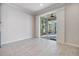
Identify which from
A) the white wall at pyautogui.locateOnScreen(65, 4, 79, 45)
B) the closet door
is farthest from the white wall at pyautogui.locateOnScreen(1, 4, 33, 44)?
the white wall at pyautogui.locateOnScreen(65, 4, 79, 45)

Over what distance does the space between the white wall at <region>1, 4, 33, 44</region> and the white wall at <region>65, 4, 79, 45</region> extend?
4.14 ft

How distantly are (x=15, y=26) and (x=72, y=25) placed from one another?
1883 millimetres

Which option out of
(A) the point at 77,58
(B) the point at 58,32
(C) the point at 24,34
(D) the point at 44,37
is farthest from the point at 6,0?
(D) the point at 44,37

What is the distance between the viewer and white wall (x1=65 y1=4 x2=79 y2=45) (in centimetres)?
258

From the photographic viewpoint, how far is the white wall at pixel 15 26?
227 cm

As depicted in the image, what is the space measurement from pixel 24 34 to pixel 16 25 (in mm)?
402

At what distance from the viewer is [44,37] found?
298 cm

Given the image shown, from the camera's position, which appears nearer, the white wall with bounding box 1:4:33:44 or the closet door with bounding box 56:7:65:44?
the white wall with bounding box 1:4:33:44

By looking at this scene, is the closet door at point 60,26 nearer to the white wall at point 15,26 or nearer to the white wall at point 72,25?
the white wall at point 72,25

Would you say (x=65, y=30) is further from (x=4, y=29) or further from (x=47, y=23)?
(x=4, y=29)

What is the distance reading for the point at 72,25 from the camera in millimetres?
2785

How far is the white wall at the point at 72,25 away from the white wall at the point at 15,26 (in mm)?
1263

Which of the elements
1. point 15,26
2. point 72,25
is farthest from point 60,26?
point 15,26

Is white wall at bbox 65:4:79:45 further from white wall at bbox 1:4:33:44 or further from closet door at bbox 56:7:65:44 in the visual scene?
white wall at bbox 1:4:33:44
